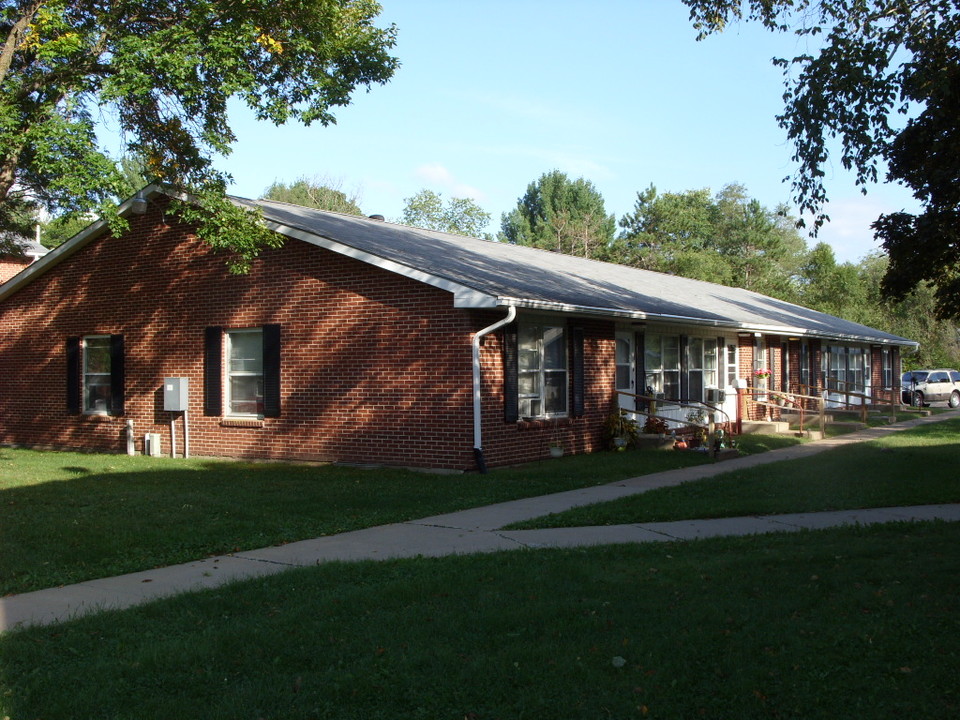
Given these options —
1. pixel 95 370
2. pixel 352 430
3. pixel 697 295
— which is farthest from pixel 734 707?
pixel 697 295

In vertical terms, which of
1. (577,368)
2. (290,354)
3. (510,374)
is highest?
(290,354)

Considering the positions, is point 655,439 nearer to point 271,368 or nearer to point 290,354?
point 290,354

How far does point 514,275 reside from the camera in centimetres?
1684

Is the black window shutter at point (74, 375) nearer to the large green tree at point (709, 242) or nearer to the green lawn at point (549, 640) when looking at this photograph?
the green lawn at point (549, 640)

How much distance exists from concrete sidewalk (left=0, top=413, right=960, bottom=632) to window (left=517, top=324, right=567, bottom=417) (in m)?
3.84

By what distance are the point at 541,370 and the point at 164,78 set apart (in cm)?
731

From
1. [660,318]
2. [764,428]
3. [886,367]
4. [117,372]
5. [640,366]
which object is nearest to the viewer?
[660,318]

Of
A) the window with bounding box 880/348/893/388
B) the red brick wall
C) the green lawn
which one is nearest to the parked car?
the window with bounding box 880/348/893/388

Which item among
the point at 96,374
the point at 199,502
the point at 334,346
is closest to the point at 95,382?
the point at 96,374

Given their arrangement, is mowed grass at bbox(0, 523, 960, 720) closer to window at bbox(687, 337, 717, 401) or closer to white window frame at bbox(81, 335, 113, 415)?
white window frame at bbox(81, 335, 113, 415)

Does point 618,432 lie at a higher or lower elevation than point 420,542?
higher

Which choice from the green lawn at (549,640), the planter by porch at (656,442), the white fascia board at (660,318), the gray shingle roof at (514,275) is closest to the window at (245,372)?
the gray shingle roof at (514,275)

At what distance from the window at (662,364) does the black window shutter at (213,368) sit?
26.9ft

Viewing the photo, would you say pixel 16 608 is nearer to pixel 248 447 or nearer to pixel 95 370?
pixel 248 447
